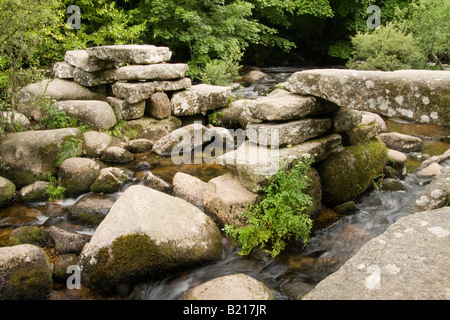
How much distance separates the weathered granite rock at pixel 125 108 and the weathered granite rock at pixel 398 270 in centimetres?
770

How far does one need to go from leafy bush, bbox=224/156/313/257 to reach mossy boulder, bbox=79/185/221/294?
19.0 inches

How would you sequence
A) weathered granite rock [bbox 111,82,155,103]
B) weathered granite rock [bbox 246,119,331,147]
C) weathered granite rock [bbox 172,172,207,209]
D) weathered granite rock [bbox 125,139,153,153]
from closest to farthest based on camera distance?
weathered granite rock [bbox 246,119,331,147] < weathered granite rock [bbox 172,172,207,209] < weathered granite rock [bbox 125,139,153,153] < weathered granite rock [bbox 111,82,155,103]

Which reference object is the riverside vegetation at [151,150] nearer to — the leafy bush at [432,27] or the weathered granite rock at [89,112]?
the weathered granite rock at [89,112]

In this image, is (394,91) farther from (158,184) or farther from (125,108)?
(125,108)

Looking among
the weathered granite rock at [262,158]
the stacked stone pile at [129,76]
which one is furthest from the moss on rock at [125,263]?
the stacked stone pile at [129,76]

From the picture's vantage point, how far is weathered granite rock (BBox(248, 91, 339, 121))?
554cm

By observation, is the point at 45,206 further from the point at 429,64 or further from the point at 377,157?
the point at 429,64

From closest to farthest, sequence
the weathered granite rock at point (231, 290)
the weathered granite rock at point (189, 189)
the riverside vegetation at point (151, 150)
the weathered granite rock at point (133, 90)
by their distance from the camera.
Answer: the weathered granite rock at point (231, 290) → the riverside vegetation at point (151, 150) → the weathered granite rock at point (189, 189) → the weathered granite rock at point (133, 90)

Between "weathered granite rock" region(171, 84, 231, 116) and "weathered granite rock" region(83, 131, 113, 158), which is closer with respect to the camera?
"weathered granite rock" region(83, 131, 113, 158)

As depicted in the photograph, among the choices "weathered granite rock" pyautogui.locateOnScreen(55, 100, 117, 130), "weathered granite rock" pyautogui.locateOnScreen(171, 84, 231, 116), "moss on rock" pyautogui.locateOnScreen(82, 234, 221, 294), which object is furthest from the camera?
"weathered granite rock" pyautogui.locateOnScreen(171, 84, 231, 116)

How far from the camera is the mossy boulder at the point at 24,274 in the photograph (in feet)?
12.5

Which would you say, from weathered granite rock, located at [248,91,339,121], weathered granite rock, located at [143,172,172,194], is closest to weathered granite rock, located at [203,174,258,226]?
weathered granite rock, located at [143,172,172,194]

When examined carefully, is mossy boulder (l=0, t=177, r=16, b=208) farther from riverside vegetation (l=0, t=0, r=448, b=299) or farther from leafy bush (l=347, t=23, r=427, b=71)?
leafy bush (l=347, t=23, r=427, b=71)

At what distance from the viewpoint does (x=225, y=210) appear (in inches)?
208
